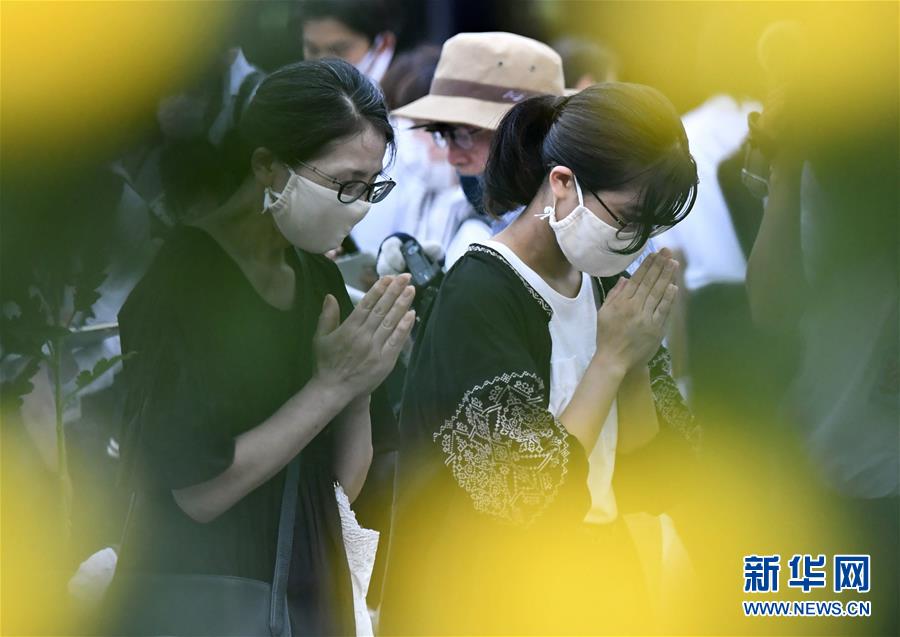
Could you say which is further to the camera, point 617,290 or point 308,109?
point 617,290

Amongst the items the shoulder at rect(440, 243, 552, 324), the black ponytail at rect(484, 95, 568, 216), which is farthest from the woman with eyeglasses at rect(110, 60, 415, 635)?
the black ponytail at rect(484, 95, 568, 216)

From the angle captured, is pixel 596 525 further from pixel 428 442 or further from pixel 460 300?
pixel 460 300

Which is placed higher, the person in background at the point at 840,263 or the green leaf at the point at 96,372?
the person in background at the point at 840,263

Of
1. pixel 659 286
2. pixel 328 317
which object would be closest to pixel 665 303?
pixel 659 286

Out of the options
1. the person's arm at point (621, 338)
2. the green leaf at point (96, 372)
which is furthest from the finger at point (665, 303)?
the green leaf at point (96, 372)

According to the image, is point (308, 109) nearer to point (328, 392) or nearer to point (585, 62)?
point (328, 392)

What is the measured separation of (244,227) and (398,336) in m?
0.34

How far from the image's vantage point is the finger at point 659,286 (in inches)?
88.7

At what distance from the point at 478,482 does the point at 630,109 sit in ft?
2.50

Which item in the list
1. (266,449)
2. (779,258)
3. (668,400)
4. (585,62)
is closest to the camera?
(266,449)

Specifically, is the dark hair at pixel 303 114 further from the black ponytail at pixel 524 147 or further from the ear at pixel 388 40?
the ear at pixel 388 40

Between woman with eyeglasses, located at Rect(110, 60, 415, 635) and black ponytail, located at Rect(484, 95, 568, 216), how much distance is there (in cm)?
27

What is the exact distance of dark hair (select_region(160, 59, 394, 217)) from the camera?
1991 millimetres

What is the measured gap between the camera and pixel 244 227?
202 centimetres
